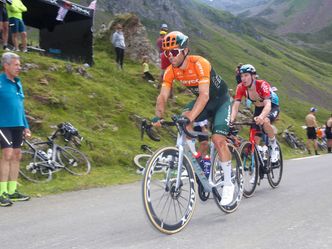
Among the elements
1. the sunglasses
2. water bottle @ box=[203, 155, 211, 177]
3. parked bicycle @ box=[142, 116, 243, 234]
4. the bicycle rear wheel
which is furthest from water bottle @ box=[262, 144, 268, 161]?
the sunglasses

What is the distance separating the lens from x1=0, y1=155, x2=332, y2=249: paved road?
493 centimetres

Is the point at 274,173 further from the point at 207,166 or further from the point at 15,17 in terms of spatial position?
the point at 15,17

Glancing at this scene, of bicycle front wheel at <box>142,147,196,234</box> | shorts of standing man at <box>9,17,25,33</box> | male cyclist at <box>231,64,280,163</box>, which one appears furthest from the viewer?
shorts of standing man at <box>9,17,25,33</box>

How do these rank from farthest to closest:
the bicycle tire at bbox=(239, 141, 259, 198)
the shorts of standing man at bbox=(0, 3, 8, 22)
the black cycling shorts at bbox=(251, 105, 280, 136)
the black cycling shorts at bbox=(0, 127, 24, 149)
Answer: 1. the shorts of standing man at bbox=(0, 3, 8, 22)
2. the black cycling shorts at bbox=(251, 105, 280, 136)
3. the bicycle tire at bbox=(239, 141, 259, 198)
4. the black cycling shorts at bbox=(0, 127, 24, 149)

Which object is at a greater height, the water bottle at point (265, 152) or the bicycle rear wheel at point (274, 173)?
the water bottle at point (265, 152)

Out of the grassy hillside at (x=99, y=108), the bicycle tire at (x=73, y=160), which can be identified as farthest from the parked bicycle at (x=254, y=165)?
the bicycle tire at (x=73, y=160)

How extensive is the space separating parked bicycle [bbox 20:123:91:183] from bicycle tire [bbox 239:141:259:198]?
3.97 meters

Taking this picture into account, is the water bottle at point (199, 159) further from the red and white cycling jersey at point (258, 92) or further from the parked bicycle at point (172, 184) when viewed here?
the red and white cycling jersey at point (258, 92)

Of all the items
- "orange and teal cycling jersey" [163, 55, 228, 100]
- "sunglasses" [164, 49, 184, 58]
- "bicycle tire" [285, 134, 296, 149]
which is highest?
"sunglasses" [164, 49, 184, 58]

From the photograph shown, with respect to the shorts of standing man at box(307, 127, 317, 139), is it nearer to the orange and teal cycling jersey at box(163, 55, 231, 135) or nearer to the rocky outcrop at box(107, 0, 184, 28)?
the orange and teal cycling jersey at box(163, 55, 231, 135)

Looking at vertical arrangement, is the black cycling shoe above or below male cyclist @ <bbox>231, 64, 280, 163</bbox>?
below

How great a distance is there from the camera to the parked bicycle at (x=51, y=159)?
31.3 ft

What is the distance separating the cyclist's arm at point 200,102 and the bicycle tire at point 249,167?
7.67 ft

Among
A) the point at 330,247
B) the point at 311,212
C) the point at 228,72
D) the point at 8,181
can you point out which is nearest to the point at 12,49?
the point at 8,181
